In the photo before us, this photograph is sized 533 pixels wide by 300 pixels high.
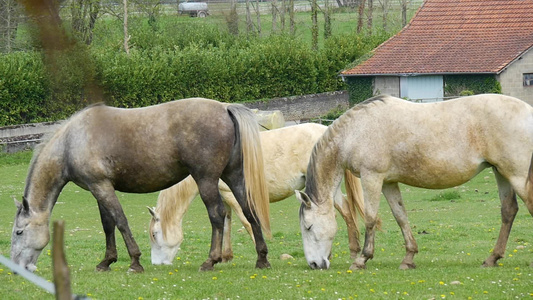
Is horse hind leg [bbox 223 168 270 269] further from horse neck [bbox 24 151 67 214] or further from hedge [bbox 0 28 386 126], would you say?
hedge [bbox 0 28 386 126]

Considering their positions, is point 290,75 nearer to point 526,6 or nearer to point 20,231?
point 526,6

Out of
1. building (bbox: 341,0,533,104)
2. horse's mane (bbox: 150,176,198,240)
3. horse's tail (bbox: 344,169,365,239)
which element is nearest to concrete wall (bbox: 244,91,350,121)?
building (bbox: 341,0,533,104)

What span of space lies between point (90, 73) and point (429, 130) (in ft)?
24.3

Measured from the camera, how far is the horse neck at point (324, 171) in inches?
352

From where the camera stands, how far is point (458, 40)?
40.3 m

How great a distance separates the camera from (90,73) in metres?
1.41

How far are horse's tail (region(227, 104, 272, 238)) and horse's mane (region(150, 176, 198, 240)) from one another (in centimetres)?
264

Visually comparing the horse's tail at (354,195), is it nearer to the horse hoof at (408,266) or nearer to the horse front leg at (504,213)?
the horse hoof at (408,266)

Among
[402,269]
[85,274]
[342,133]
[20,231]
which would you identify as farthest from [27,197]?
[402,269]

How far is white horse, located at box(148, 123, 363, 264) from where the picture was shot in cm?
1077

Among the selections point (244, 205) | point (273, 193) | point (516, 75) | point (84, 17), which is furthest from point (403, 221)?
point (516, 75)

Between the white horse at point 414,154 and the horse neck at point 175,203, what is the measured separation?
2.62m

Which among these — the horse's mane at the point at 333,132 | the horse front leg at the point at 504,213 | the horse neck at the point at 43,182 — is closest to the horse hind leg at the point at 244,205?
the horse's mane at the point at 333,132

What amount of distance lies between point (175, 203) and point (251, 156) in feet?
10.1
